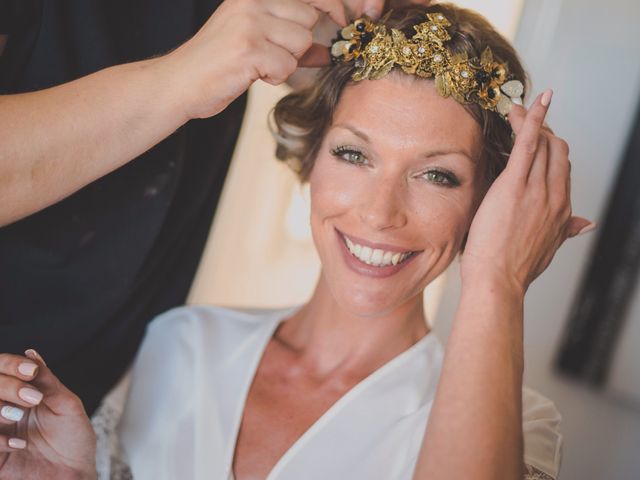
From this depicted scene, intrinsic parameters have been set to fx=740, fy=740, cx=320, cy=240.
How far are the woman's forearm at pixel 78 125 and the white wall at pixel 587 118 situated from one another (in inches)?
51.3

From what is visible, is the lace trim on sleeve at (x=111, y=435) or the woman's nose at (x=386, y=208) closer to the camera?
the woman's nose at (x=386, y=208)

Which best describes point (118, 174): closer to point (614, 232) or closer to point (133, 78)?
point (133, 78)

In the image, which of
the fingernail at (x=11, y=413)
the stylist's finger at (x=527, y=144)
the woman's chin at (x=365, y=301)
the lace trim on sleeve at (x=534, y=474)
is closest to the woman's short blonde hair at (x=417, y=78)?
the stylist's finger at (x=527, y=144)

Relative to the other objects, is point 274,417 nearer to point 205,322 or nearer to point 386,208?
point 205,322

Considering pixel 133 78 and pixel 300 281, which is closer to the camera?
pixel 133 78

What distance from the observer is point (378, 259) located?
143cm

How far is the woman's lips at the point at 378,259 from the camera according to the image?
56.0 inches

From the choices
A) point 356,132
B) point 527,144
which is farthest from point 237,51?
point 527,144

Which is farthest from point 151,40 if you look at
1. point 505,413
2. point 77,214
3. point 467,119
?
point 505,413

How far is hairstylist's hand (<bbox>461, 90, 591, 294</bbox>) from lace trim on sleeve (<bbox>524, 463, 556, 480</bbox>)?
353 mm

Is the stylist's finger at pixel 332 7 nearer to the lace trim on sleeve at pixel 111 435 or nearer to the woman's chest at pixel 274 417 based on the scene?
the woman's chest at pixel 274 417

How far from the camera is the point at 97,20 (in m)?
1.39

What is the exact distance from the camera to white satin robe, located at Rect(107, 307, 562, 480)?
140 cm

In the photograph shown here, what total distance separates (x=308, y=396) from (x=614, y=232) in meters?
1.08
